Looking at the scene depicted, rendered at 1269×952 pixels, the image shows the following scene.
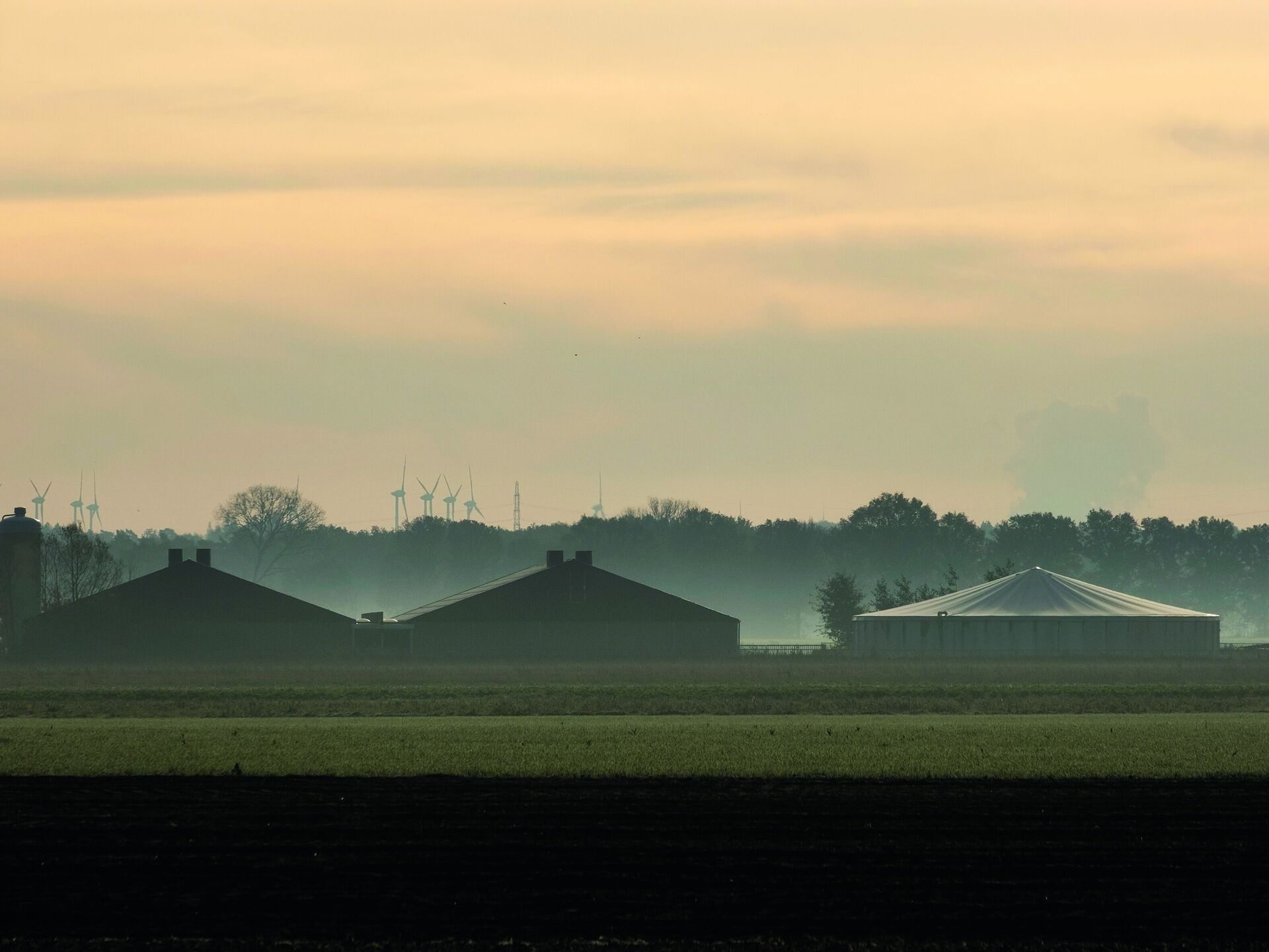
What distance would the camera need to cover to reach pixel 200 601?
120 m

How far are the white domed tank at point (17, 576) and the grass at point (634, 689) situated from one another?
13.8 m

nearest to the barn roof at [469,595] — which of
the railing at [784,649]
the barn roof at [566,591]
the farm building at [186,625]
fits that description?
the barn roof at [566,591]

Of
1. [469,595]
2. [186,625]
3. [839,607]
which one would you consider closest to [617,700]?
[186,625]

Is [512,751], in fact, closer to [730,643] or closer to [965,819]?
[965,819]

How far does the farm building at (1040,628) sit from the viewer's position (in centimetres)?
12619

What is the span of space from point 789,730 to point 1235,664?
69.2 m

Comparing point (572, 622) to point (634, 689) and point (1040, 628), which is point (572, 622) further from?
point (634, 689)

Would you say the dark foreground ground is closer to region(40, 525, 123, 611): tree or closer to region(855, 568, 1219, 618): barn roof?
region(855, 568, 1219, 618): barn roof

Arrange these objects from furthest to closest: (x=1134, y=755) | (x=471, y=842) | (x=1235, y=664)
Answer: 1. (x=1235, y=664)
2. (x=1134, y=755)
3. (x=471, y=842)

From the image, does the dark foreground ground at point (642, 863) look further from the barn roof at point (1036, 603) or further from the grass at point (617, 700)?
the barn roof at point (1036, 603)

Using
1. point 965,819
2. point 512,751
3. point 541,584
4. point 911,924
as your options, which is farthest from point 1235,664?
point 911,924

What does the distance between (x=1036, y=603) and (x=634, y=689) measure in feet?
206

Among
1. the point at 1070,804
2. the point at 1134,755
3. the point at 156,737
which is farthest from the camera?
the point at 156,737

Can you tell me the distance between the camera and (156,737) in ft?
158
